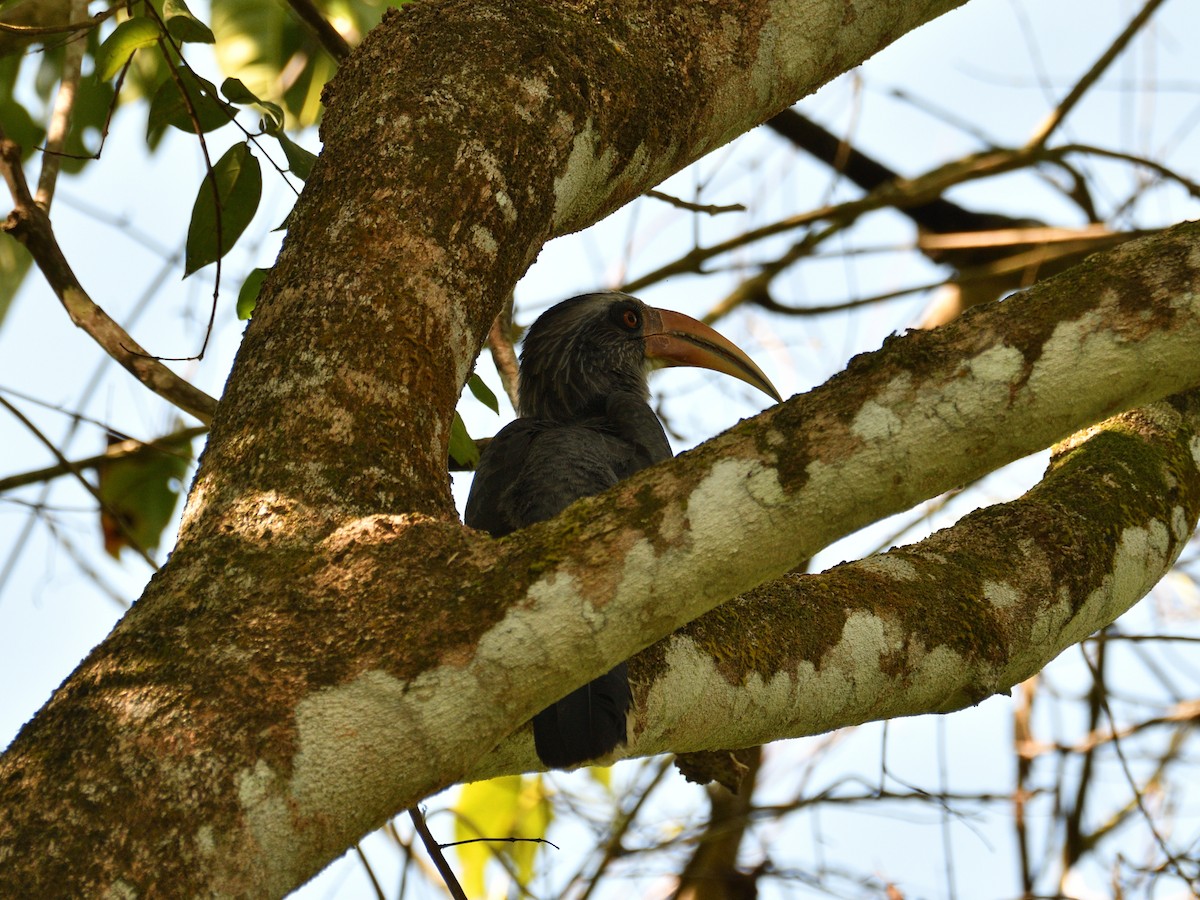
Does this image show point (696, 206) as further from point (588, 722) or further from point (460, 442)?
point (588, 722)

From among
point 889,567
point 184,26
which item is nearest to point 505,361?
point 184,26

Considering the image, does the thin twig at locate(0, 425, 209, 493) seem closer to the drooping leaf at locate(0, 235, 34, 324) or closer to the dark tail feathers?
the drooping leaf at locate(0, 235, 34, 324)

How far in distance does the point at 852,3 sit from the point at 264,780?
2.56m

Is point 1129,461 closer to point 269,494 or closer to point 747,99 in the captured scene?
point 747,99

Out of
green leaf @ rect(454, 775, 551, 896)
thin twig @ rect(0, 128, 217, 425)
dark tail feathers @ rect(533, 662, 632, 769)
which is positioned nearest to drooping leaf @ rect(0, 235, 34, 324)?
thin twig @ rect(0, 128, 217, 425)

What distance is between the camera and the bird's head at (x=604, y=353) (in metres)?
4.47

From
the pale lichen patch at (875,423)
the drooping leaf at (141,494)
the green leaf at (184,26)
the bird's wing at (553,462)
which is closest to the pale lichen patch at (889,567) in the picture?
the bird's wing at (553,462)

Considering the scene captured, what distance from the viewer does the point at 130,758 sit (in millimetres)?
1728

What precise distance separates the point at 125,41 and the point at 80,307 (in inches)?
27.3

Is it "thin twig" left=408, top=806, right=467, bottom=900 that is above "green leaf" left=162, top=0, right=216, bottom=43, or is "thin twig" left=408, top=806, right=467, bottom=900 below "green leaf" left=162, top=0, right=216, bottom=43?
below

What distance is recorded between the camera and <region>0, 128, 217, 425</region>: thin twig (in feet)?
10.7

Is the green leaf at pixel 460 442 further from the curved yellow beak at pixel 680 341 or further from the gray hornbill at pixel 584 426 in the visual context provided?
the curved yellow beak at pixel 680 341

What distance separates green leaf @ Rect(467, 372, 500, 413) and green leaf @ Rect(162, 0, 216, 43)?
1.07m

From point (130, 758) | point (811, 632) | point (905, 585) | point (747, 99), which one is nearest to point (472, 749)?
point (130, 758)
